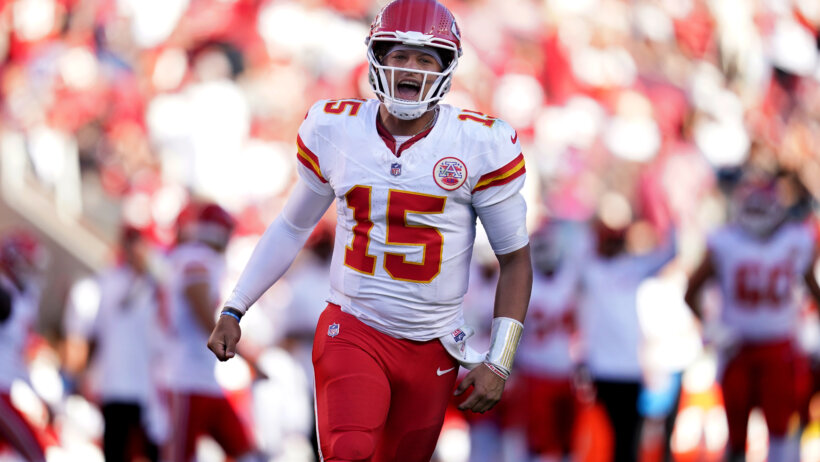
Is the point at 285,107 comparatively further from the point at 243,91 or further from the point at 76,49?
the point at 76,49

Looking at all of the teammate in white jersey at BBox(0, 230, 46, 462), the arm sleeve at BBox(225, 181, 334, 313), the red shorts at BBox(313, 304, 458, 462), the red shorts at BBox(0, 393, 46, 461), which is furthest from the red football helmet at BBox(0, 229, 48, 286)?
the red shorts at BBox(313, 304, 458, 462)

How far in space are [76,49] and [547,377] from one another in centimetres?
991

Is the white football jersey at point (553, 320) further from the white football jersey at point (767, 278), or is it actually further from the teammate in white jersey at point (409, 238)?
the teammate in white jersey at point (409, 238)

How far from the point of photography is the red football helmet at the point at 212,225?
7285mm

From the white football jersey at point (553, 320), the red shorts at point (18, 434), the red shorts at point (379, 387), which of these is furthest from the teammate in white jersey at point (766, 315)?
the red shorts at point (379, 387)

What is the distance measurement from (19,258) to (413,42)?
3918 millimetres

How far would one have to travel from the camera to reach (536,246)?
29.4ft

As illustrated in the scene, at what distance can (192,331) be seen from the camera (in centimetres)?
730

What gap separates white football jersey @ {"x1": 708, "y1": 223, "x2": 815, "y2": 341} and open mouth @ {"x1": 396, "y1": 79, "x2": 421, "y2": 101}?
178 inches

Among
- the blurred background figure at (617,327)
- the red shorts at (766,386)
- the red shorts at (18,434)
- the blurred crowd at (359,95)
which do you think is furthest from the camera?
the blurred crowd at (359,95)

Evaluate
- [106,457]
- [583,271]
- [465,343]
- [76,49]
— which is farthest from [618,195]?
[465,343]

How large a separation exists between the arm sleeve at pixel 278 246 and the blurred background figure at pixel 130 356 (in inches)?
149

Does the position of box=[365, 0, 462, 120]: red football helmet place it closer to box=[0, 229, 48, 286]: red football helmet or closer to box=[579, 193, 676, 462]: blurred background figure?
box=[0, 229, 48, 286]: red football helmet

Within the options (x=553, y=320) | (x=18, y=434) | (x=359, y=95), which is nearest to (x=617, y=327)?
(x=553, y=320)
